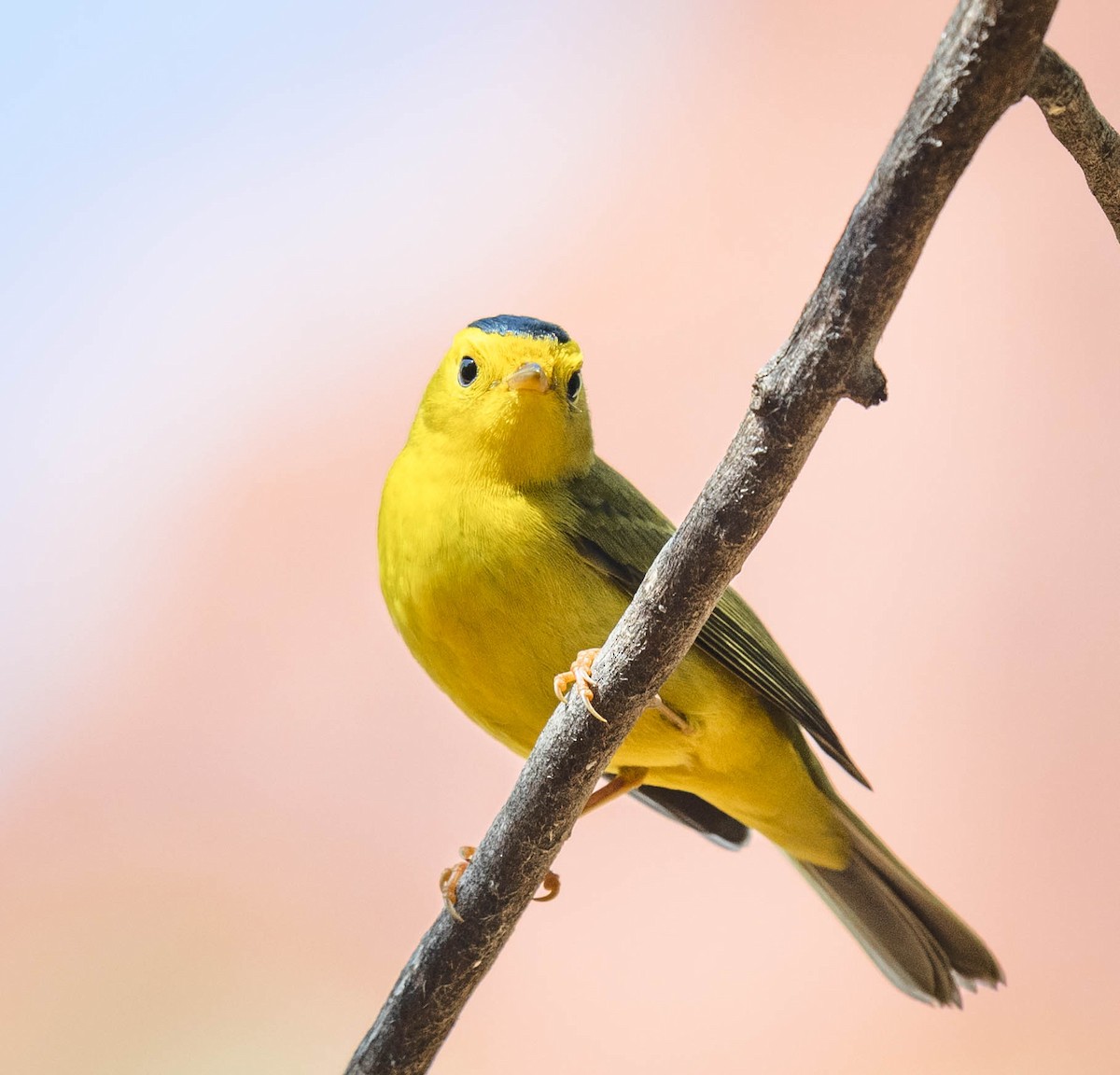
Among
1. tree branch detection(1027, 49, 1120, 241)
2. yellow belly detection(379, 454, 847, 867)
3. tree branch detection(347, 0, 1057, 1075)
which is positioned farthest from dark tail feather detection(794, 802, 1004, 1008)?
tree branch detection(1027, 49, 1120, 241)

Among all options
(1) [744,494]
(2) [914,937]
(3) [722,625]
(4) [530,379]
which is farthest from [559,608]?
(2) [914,937]

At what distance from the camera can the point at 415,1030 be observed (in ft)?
5.23

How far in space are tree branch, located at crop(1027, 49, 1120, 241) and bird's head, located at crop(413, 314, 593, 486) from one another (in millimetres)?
860

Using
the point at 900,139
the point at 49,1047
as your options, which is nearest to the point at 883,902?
the point at 900,139

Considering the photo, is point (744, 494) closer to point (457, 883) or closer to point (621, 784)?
point (457, 883)

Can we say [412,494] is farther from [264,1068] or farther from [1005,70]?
[264,1068]

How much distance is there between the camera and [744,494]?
1.14 meters

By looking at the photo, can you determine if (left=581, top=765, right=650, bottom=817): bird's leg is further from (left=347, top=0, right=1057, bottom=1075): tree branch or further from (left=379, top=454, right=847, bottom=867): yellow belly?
(left=347, top=0, right=1057, bottom=1075): tree branch

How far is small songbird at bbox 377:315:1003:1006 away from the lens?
1.73m

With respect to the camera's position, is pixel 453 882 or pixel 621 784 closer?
pixel 453 882

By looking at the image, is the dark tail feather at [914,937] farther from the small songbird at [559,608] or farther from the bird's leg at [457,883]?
the bird's leg at [457,883]

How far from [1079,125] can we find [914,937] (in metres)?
1.49

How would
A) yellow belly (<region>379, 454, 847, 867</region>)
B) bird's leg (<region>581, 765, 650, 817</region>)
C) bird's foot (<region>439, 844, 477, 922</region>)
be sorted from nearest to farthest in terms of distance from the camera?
bird's foot (<region>439, 844, 477, 922</region>) < yellow belly (<region>379, 454, 847, 867</region>) < bird's leg (<region>581, 765, 650, 817</region>)

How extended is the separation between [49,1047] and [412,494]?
191 centimetres
